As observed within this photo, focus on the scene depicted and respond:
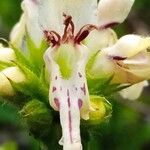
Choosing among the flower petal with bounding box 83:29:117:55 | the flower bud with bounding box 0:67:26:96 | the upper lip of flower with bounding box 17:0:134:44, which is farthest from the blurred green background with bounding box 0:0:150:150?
the upper lip of flower with bounding box 17:0:134:44

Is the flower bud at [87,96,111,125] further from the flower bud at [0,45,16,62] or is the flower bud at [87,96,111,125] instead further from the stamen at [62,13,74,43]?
the flower bud at [0,45,16,62]

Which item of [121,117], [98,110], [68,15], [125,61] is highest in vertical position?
[68,15]

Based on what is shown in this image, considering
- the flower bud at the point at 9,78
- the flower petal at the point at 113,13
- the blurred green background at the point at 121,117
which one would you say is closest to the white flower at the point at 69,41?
the flower petal at the point at 113,13

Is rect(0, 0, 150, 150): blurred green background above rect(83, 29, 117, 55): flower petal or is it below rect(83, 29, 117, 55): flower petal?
below

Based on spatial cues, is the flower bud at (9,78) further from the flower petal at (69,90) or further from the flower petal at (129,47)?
the flower petal at (129,47)

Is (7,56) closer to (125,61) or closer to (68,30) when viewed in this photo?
(68,30)

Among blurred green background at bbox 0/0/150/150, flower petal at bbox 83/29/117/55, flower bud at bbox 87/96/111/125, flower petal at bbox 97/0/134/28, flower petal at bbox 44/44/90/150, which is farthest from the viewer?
blurred green background at bbox 0/0/150/150

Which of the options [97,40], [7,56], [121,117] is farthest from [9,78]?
[121,117]
